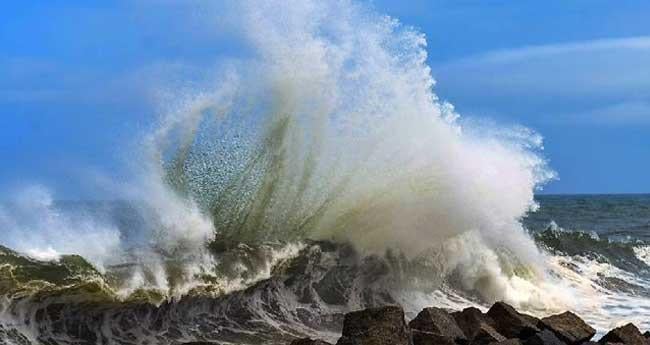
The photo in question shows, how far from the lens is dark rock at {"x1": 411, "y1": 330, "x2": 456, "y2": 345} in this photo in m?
6.88

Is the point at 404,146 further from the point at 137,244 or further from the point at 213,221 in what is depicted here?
the point at 137,244

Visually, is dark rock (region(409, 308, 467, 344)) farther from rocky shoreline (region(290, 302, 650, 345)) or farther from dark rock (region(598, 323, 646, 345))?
dark rock (region(598, 323, 646, 345))

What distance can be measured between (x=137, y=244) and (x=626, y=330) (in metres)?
5.44

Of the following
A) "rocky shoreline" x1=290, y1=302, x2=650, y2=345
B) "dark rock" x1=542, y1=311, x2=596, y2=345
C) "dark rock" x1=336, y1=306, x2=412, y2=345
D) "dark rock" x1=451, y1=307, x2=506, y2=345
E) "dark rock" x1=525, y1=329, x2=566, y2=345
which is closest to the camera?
"dark rock" x1=336, y1=306, x2=412, y2=345

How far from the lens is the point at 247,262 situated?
33.3ft

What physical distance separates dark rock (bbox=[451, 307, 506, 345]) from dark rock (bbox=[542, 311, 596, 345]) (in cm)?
57

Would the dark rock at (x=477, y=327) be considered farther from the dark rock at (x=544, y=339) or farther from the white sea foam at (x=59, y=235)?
the white sea foam at (x=59, y=235)

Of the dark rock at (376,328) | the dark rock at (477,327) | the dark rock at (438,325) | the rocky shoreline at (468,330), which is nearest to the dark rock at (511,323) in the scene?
the rocky shoreline at (468,330)

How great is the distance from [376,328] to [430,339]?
0.66 m

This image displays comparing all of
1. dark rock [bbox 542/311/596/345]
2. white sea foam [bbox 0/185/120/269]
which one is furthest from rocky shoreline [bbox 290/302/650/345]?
white sea foam [bbox 0/185/120/269]

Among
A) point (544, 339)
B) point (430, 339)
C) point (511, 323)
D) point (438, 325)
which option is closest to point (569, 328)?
point (511, 323)

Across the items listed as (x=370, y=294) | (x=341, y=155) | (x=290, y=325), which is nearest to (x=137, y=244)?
(x=290, y=325)

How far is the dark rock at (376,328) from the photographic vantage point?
6.39m

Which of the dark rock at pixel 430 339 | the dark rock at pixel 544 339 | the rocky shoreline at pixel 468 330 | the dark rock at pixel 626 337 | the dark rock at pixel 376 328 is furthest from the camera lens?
the dark rock at pixel 626 337
